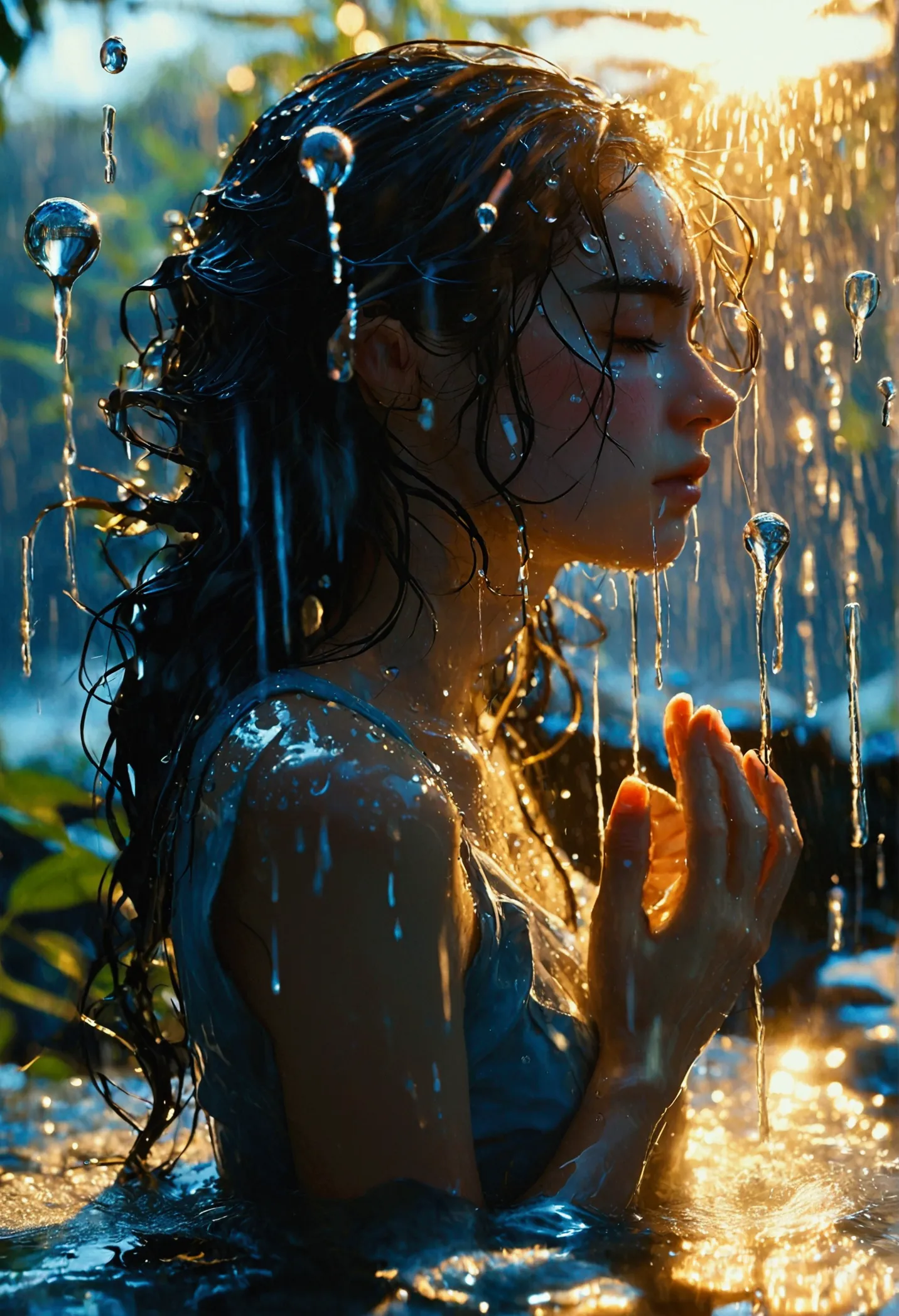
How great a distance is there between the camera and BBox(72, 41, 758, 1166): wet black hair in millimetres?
967

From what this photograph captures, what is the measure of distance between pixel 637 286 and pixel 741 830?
16.8 inches

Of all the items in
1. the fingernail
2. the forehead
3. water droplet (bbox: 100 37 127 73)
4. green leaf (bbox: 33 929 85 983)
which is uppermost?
water droplet (bbox: 100 37 127 73)

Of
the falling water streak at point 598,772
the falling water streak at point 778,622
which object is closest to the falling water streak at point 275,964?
the falling water streak at point 598,772

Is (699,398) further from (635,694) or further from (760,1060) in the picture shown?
(635,694)

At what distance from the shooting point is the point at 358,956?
0.82 metres

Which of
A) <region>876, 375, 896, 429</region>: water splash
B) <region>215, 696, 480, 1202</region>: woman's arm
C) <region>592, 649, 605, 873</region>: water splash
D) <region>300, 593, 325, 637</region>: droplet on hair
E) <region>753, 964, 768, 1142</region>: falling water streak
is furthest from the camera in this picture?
<region>876, 375, 896, 429</region>: water splash

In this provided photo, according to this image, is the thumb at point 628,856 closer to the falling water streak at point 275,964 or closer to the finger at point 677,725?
the finger at point 677,725

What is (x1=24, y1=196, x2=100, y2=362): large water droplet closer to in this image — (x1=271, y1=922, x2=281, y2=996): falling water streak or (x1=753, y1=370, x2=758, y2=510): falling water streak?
(x1=271, y1=922, x2=281, y2=996): falling water streak

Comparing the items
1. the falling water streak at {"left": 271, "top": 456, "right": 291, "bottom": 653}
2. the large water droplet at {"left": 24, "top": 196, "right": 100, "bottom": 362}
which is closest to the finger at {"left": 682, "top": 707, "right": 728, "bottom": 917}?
the falling water streak at {"left": 271, "top": 456, "right": 291, "bottom": 653}

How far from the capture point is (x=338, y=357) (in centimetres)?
93

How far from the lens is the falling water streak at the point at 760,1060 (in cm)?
151

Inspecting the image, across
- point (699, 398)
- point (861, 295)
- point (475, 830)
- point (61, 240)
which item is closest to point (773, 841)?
point (475, 830)

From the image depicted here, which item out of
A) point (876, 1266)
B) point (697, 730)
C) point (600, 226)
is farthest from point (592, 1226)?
point (600, 226)

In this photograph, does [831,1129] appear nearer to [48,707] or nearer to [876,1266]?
[876,1266]
